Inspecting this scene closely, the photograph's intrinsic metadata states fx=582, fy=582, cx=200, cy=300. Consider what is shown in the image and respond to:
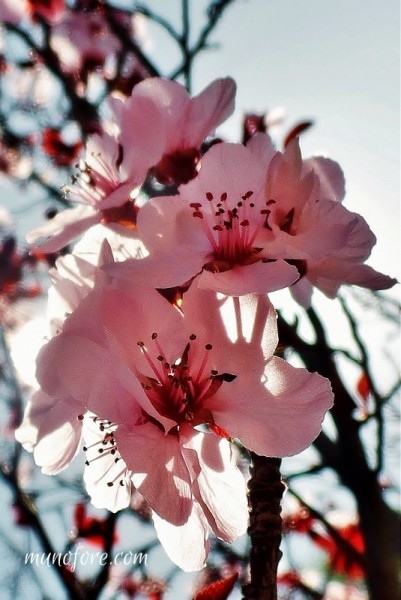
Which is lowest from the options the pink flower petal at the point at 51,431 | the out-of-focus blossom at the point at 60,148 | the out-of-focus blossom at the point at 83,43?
the pink flower petal at the point at 51,431

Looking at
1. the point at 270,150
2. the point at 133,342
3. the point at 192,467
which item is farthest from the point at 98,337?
the point at 270,150

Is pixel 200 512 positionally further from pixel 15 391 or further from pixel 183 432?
pixel 15 391

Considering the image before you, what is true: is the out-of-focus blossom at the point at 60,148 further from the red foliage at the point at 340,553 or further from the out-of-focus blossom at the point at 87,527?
the red foliage at the point at 340,553

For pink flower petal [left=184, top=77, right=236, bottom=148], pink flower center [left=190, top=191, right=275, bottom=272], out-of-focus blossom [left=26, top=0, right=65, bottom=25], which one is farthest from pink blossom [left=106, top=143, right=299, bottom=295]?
out-of-focus blossom [left=26, top=0, right=65, bottom=25]

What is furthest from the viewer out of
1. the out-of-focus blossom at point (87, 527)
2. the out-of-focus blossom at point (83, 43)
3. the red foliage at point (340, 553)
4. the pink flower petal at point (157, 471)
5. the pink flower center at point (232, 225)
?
the out-of-focus blossom at point (83, 43)

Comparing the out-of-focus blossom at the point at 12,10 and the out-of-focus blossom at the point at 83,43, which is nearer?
the out-of-focus blossom at the point at 12,10

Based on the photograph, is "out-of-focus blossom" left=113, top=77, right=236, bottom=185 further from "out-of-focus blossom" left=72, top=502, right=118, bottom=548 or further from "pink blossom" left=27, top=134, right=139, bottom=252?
"out-of-focus blossom" left=72, top=502, right=118, bottom=548

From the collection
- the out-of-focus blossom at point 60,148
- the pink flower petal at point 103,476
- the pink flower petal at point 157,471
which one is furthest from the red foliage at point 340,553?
the out-of-focus blossom at point 60,148
